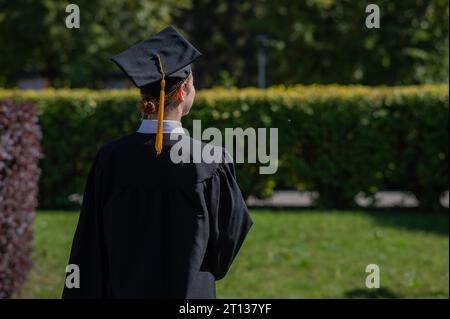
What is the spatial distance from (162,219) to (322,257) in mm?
5324

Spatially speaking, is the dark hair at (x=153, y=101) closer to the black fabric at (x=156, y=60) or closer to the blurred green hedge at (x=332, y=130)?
the black fabric at (x=156, y=60)

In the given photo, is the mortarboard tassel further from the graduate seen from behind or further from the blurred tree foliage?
the blurred tree foliage

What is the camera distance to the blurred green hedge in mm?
12375

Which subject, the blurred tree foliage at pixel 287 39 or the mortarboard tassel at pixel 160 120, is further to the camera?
the blurred tree foliage at pixel 287 39

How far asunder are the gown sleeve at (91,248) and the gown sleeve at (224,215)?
1.68 feet

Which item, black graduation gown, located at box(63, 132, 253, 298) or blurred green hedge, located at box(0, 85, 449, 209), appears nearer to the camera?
black graduation gown, located at box(63, 132, 253, 298)

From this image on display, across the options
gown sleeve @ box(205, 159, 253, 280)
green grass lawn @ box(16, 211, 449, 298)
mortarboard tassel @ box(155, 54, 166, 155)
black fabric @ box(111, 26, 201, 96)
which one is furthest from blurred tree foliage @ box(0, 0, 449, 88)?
mortarboard tassel @ box(155, 54, 166, 155)

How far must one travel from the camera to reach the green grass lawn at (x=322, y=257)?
25.0ft

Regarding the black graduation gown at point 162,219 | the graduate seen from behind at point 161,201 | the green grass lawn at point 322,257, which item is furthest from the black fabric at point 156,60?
the green grass lawn at point 322,257

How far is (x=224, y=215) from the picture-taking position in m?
3.72

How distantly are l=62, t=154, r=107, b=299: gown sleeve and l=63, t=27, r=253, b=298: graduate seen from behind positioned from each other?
10 millimetres
